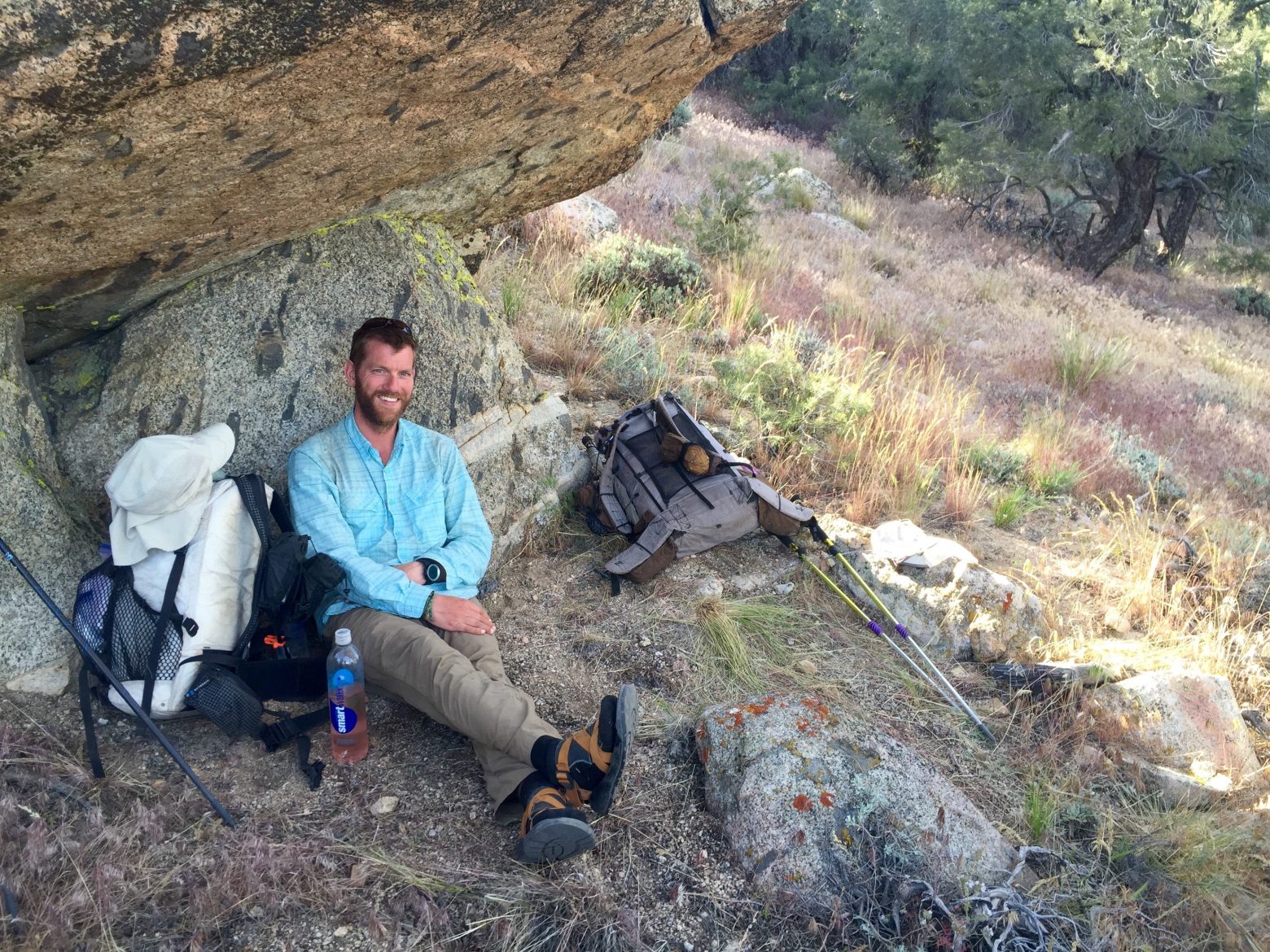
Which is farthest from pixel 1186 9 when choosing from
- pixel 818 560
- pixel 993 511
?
pixel 818 560

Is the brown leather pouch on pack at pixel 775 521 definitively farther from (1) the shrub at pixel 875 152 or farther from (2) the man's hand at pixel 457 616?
(1) the shrub at pixel 875 152

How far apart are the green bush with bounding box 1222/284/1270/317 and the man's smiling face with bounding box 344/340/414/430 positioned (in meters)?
17.4

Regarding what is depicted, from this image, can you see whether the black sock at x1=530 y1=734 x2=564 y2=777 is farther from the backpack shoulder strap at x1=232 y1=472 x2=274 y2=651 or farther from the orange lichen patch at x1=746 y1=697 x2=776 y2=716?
the backpack shoulder strap at x1=232 y1=472 x2=274 y2=651

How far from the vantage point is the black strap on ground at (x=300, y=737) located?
3.06m

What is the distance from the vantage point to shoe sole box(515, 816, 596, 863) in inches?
104

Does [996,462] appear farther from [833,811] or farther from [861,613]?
[833,811]

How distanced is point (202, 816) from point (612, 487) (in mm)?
2531

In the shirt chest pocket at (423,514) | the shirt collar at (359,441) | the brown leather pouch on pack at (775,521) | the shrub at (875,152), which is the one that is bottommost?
the shrub at (875,152)

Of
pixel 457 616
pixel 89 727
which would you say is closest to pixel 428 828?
pixel 457 616

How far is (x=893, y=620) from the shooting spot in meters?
4.33

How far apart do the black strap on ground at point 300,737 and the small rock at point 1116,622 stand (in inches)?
151

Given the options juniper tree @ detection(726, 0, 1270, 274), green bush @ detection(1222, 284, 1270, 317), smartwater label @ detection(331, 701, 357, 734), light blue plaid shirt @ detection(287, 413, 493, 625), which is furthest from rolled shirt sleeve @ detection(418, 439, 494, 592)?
green bush @ detection(1222, 284, 1270, 317)

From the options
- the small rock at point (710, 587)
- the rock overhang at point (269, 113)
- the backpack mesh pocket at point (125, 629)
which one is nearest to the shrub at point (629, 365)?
the small rock at point (710, 587)

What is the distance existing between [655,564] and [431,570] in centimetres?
124
